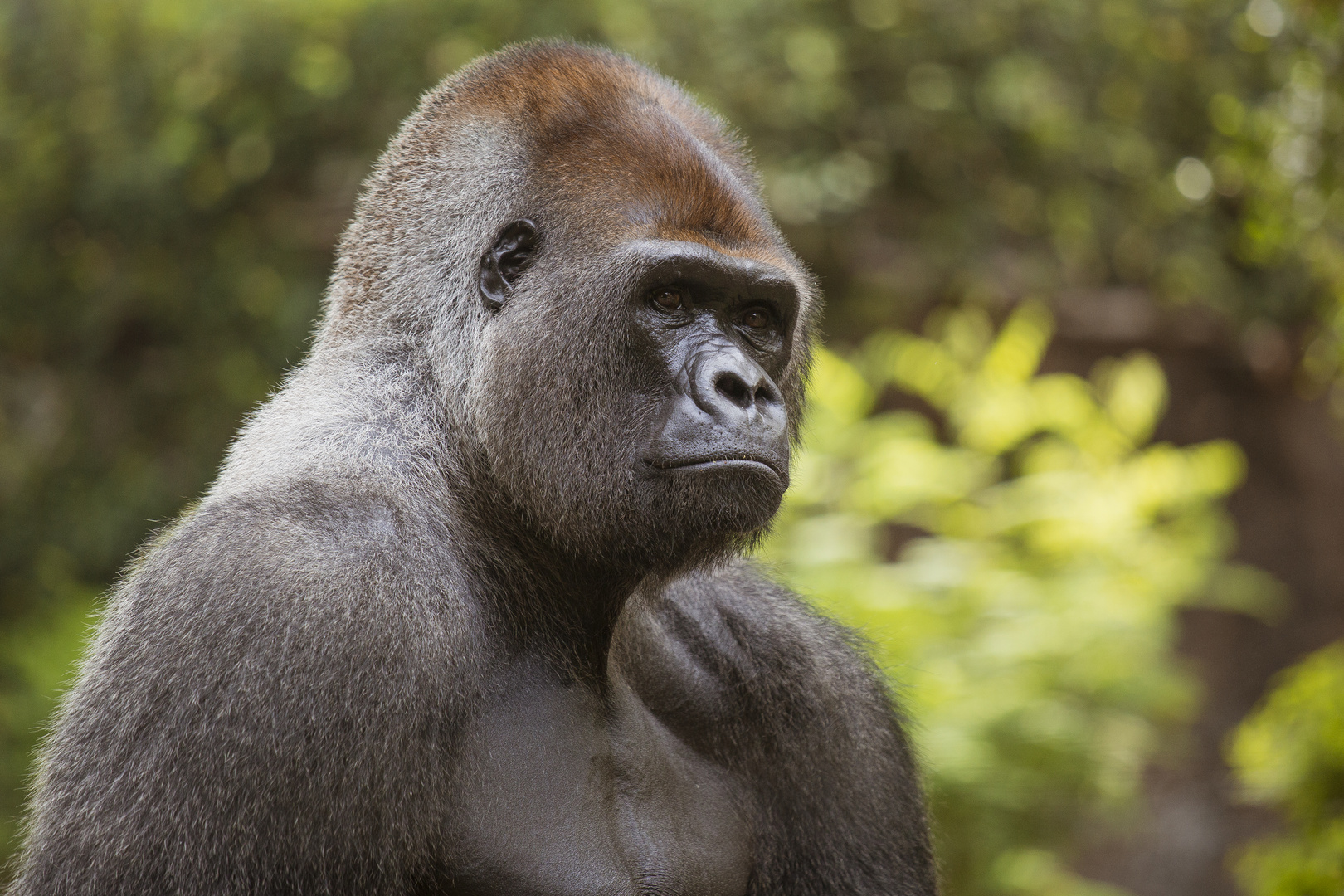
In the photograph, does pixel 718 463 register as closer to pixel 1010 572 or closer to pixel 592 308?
pixel 592 308

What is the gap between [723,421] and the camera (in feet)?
8.29

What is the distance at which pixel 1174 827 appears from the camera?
30.3ft

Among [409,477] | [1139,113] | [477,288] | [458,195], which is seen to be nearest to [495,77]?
[458,195]

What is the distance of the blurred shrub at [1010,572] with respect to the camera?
5172mm

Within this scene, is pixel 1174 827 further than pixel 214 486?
Yes

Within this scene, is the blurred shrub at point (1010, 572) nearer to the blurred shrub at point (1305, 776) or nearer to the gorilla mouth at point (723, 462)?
the blurred shrub at point (1305, 776)

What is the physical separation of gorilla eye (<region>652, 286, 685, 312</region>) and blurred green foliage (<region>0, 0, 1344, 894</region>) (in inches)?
106

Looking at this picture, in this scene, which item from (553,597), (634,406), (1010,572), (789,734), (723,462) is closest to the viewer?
(723,462)

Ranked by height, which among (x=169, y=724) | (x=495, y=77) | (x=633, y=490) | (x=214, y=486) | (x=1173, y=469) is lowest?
(x=169, y=724)

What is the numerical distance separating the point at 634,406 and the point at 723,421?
205mm

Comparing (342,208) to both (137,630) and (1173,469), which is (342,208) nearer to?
(1173,469)

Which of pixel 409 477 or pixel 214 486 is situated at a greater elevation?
pixel 409 477

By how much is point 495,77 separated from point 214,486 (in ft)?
3.69

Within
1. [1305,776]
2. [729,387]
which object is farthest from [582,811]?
[1305,776]
